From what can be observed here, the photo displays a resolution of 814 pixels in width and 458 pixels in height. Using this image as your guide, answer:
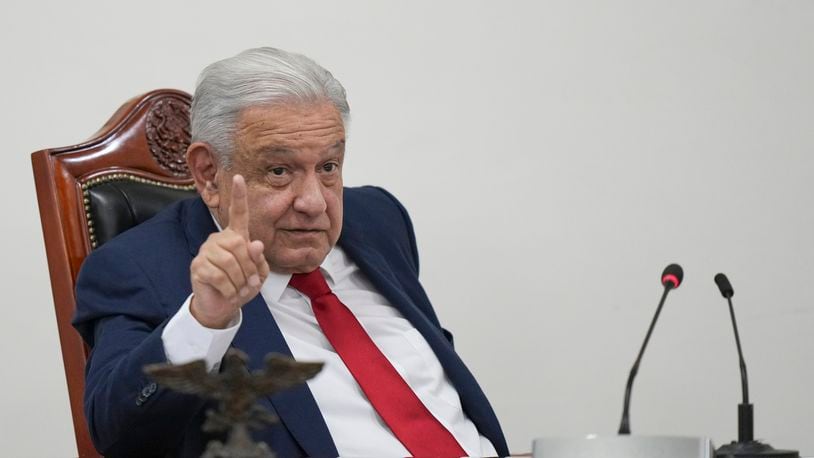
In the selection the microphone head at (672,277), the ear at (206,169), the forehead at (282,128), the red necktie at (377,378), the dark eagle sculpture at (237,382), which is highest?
the forehead at (282,128)

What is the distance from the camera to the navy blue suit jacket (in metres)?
1.92

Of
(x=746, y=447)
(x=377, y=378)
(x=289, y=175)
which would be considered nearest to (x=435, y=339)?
(x=377, y=378)

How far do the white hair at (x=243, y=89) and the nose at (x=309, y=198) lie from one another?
0.50 feet

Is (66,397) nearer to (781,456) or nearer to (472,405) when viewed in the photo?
(472,405)

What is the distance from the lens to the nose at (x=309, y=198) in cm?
228

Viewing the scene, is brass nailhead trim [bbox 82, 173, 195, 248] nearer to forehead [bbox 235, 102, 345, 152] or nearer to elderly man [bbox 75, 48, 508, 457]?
elderly man [bbox 75, 48, 508, 457]

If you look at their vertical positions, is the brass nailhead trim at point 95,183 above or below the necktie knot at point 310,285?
above

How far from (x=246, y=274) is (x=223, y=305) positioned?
103 millimetres

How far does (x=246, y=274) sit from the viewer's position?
1.73 metres

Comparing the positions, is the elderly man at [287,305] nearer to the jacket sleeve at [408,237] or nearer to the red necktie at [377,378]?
the red necktie at [377,378]

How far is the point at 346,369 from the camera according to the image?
7.58 feet

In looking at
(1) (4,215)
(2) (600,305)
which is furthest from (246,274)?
(2) (600,305)

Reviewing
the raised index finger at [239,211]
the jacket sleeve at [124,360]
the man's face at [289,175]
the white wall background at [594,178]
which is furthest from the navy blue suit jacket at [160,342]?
the white wall background at [594,178]

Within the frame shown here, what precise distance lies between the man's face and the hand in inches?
19.4
